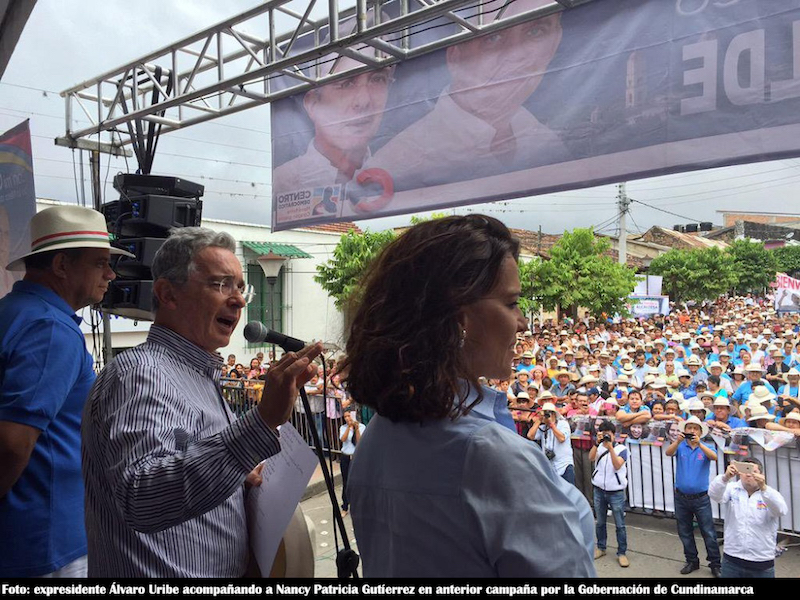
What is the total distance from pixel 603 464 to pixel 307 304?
53.3 feet

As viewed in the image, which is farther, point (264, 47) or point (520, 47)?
point (264, 47)

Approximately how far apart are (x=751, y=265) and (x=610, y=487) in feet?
137

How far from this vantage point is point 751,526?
4.70 m

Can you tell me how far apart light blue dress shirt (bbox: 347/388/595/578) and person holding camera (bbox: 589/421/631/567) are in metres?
5.57

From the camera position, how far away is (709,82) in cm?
304

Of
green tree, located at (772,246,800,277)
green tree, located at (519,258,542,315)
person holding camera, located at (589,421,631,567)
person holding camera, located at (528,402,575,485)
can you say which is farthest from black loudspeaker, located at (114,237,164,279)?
green tree, located at (772,246,800,277)

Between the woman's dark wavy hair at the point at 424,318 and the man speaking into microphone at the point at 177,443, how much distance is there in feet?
0.95

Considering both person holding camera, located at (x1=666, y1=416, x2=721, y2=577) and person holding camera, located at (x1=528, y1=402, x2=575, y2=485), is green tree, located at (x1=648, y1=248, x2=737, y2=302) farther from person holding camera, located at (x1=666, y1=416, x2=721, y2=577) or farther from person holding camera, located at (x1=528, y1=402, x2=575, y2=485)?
person holding camera, located at (x1=666, y1=416, x2=721, y2=577)

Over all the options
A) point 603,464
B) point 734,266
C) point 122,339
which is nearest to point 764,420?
point 603,464

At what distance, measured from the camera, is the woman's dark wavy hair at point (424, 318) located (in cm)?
98

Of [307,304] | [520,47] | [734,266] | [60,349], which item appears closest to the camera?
[60,349]

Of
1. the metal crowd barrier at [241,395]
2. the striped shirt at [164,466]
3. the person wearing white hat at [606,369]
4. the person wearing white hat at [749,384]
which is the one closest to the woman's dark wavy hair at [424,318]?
the striped shirt at [164,466]
